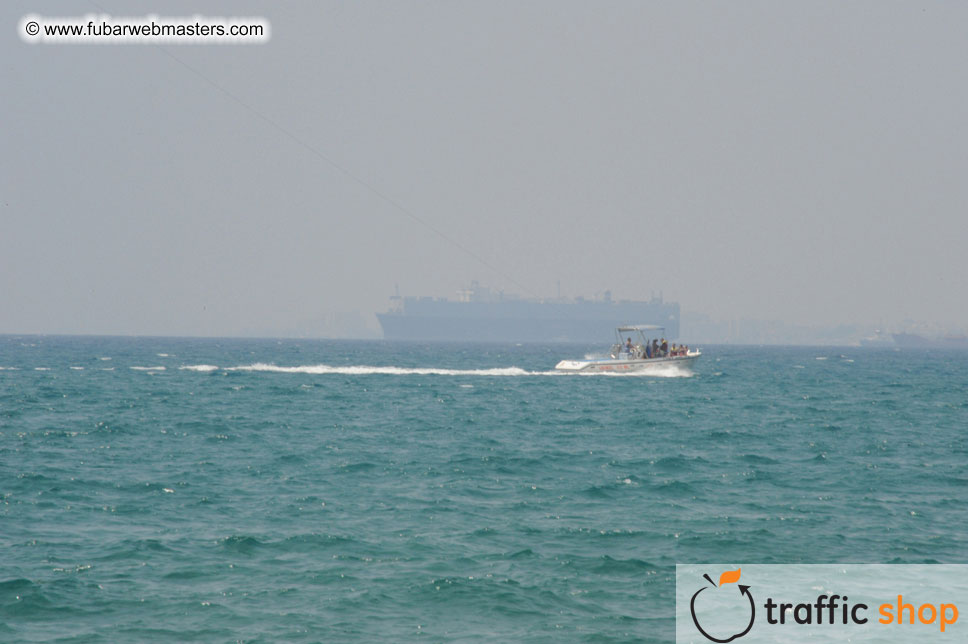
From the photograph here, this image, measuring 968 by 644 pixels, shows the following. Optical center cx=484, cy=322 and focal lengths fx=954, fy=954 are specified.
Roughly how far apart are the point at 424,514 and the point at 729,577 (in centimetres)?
668

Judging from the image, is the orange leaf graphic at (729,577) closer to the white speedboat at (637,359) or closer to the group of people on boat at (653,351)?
the white speedboat at (637,359)

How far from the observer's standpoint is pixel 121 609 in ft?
44.8

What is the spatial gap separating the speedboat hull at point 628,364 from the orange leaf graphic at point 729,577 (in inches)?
2091

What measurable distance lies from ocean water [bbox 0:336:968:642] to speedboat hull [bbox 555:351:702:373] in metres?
25.3

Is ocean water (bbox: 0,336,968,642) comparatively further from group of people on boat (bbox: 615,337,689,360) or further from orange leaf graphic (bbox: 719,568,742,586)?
group of people on boat (bbox: 615,337,689,360)

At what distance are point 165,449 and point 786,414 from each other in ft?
95.9

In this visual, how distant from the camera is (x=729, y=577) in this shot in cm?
1561

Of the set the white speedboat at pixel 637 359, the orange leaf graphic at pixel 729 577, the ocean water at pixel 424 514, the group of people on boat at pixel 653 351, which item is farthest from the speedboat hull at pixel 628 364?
the orange leaf graphic at pixel 729 577

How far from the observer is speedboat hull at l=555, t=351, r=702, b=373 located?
226 ft

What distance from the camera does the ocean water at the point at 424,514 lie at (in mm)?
13781

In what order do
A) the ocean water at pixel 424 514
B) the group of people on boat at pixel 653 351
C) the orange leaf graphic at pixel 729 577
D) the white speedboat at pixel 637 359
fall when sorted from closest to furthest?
the ocean water at pixel 424 514 → the orange leaf graphic at pixel 729 577 → the white speedboat at pixel 637 359 → the group of people on boat at pixel 653 351

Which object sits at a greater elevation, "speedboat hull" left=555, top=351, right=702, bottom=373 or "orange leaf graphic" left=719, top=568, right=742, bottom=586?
"speedboat hull" left=555, top=351, right=702, bottom=373

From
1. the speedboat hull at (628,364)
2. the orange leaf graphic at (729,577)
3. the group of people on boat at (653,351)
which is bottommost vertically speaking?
the orange leaf graphic at (729,577)

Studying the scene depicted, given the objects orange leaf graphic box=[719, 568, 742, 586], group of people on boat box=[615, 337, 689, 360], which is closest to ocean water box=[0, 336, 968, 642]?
orange leaf graphic box=[719, 568, 742, 586]
